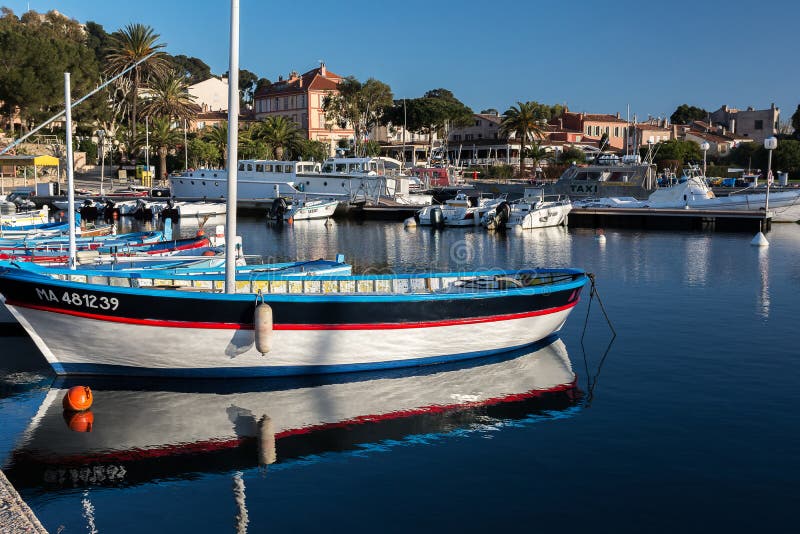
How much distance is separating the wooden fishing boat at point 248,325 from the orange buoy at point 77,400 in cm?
97

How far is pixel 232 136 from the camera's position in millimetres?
13406

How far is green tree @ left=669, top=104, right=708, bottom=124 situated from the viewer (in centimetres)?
15212

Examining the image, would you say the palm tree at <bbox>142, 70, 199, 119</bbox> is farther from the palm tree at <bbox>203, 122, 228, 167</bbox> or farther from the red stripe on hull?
the red stripe on hull

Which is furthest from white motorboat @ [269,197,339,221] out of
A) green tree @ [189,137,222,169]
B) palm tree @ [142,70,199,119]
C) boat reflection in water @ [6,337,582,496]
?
boat reflection in water @ [6,337,582,496]

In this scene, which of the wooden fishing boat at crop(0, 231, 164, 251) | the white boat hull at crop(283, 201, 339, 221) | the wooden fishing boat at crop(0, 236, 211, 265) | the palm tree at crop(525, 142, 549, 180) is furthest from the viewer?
the palm tree at crop(525, 142, 549, 180)

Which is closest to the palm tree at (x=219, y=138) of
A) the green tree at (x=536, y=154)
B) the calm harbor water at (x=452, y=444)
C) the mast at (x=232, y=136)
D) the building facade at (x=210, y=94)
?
the building facade at (x=210, y=94)

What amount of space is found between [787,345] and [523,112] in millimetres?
74881

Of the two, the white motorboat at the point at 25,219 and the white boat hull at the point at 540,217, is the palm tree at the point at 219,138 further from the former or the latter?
the white boat hull at the point at 540,217

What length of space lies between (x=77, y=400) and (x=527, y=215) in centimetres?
3796

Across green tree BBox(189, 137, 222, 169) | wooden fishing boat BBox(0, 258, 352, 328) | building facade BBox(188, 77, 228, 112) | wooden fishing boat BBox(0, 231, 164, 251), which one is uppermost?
building facade BBox(188, 77, 228, 112)

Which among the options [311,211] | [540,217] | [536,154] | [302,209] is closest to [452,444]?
[540,217]

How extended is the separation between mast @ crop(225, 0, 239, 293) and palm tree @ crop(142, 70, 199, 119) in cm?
7225

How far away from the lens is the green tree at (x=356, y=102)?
96.6 m

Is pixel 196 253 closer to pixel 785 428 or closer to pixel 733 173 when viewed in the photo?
pixel 785 428
